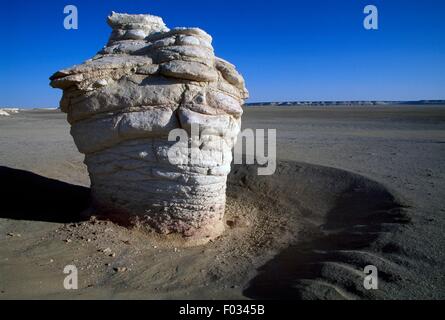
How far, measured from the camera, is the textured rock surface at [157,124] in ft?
16.2

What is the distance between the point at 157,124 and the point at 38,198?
116 inches

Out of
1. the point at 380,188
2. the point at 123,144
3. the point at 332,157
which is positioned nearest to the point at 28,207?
the point at 123,144

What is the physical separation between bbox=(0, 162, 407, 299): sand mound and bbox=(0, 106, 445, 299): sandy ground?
Result: 14 mm

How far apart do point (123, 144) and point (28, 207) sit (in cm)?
212

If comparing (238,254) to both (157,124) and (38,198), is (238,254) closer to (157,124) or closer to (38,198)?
(157,124)

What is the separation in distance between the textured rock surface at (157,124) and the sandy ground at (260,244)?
18.1 inches

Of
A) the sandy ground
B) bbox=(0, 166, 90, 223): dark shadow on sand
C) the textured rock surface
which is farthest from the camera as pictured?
bbox=(0, 166, 90, 223): dark shadow on sand

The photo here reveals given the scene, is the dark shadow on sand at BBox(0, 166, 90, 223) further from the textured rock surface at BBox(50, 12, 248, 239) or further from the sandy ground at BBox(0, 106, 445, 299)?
the textured rock surface at BBox(50, 12, 248, 239)

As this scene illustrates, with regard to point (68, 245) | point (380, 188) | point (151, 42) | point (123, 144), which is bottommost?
point (68, 245)

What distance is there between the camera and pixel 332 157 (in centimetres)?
1055

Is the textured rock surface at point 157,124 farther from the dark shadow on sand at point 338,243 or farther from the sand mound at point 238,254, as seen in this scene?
the dark shadow on sand at point 338,243

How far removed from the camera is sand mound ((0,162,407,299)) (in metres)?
3.82

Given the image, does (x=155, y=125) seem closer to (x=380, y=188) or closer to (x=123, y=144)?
(x=123, y=144)

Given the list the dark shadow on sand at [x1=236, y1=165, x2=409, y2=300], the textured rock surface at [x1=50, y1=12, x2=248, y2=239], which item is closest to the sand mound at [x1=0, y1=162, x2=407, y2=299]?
the dark shadow on sand at [x1=236, y1=165, x2=409, y2=300]
